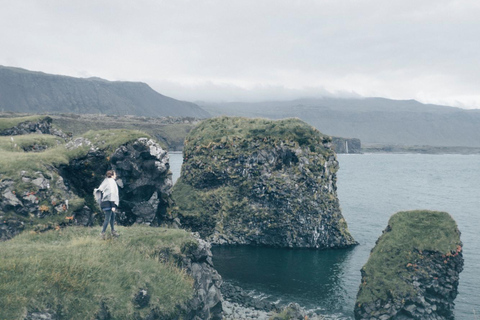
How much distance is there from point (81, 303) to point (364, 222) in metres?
61.4

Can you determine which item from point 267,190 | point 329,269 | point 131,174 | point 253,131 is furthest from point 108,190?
point 253,131

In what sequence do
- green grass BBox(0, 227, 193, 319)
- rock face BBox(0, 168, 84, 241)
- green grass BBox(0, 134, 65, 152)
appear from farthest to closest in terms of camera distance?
green grass BBox(0, 134, 65, 152) → rock face BBox(0, 168, 84, 241) → green grass BBox(0, 227, 193, 319)

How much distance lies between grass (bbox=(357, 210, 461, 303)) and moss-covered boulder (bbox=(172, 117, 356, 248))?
21133mm

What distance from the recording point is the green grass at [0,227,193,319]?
16.0m

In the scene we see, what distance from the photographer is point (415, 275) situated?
28828mm

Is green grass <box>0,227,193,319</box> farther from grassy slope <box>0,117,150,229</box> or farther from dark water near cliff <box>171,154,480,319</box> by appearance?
dark water near cliff <box>171,154,480,319</box>

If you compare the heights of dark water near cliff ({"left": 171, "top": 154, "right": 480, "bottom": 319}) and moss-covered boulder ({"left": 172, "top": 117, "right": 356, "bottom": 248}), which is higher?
moss-covered boulder ({"left": 172, "top": 117, "right": 356, "bottom": 248})

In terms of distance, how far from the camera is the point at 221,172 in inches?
2323

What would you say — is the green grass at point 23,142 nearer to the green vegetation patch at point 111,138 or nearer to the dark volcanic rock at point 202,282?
the green vegetation patch at point 111,138

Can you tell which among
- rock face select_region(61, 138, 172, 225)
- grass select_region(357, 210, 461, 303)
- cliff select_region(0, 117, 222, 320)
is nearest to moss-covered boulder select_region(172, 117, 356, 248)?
rock face select_region(61, 138, 172, 225)

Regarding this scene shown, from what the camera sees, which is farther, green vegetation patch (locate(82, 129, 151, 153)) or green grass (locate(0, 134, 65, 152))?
green vegetation patch (locate(82, 129, 151, 153))

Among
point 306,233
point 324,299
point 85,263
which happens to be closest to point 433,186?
point 306,233

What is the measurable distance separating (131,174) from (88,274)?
21976 mm

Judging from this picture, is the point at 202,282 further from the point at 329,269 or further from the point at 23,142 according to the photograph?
the point at 23,142
